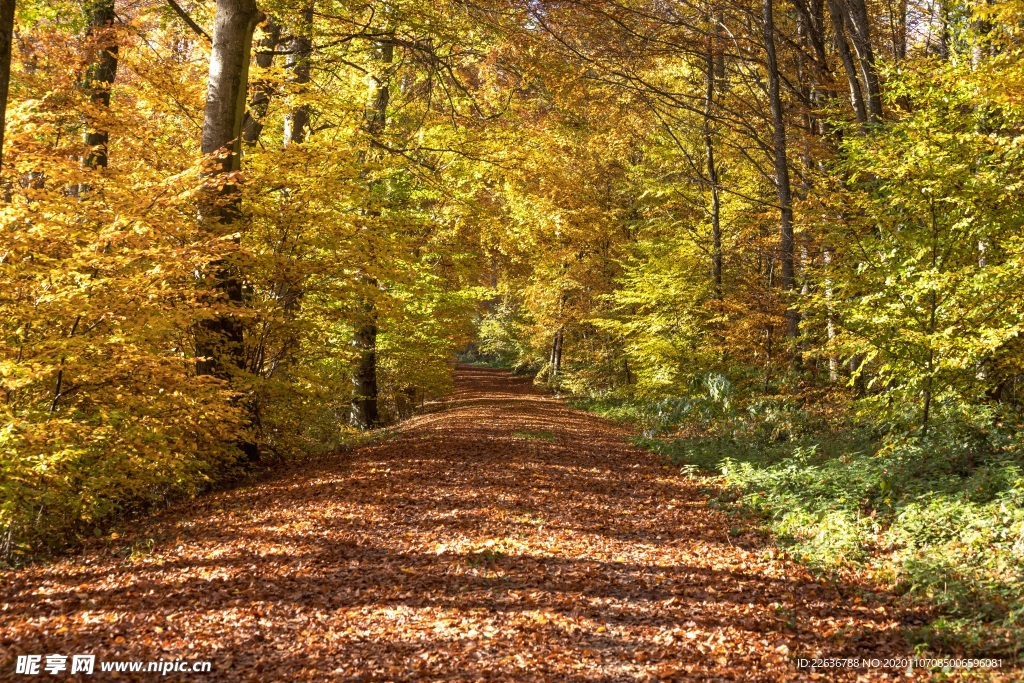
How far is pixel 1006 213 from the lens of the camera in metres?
7.66

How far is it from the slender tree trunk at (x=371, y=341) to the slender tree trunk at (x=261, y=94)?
7.08 feet

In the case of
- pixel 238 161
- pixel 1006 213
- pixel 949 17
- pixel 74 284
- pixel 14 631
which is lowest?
pixel 14 631

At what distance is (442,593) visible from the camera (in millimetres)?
5547

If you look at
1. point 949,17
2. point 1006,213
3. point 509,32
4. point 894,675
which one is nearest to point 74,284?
point 894,675

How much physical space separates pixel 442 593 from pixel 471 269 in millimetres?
11851

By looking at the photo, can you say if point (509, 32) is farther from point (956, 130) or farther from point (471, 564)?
point (471, 564)

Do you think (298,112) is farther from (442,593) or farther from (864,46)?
(442,593)

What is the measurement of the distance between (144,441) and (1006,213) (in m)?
9.91

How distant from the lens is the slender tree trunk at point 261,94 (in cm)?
1142

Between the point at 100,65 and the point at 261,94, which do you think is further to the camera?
the point at 261,94

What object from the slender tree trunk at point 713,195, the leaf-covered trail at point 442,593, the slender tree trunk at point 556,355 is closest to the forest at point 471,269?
the slender tree trunk at point 713,195

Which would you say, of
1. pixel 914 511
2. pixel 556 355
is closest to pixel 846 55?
pixel 914 511

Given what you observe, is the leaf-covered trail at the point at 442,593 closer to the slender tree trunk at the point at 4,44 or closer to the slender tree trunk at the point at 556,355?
the slender tree trunk at the point at 4,44

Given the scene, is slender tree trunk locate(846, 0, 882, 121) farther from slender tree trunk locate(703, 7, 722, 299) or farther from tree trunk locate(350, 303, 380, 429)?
tree trunk locate(350, 303, 380, 429)
